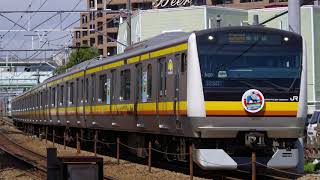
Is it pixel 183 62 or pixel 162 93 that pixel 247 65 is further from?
pixel 162 93

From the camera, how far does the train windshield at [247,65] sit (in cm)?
1423

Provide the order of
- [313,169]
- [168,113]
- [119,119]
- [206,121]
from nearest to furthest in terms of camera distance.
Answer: [206,121], [168,113], [313,169], [119,119]

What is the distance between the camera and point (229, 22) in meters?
48.1

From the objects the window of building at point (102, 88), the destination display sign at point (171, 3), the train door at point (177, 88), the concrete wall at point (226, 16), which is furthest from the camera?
the destination display sign at point (171, 3)

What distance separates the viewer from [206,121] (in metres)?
14.1

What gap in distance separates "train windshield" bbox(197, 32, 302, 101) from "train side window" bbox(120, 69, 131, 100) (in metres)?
5.16

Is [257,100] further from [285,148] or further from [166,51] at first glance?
[166,51]

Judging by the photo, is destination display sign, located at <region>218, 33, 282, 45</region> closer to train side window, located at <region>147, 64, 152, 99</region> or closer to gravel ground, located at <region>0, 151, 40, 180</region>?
train side window, located at <region>147, 64, 152, 99</region>

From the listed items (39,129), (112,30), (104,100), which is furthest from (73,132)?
(112,30)

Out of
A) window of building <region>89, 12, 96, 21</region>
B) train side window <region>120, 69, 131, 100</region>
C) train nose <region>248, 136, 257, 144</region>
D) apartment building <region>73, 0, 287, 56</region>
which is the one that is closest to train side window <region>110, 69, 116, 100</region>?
train side window <region>120, 69, 131, 100</region>

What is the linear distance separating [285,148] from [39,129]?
2970cm

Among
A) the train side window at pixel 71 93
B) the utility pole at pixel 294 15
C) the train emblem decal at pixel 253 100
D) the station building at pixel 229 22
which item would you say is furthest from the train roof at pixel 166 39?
the station building at pixel 229 22

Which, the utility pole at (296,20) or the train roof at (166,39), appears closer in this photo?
the train roof at (166,39)

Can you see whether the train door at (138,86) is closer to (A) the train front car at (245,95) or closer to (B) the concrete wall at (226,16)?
(A) the train front car at (245,95)
